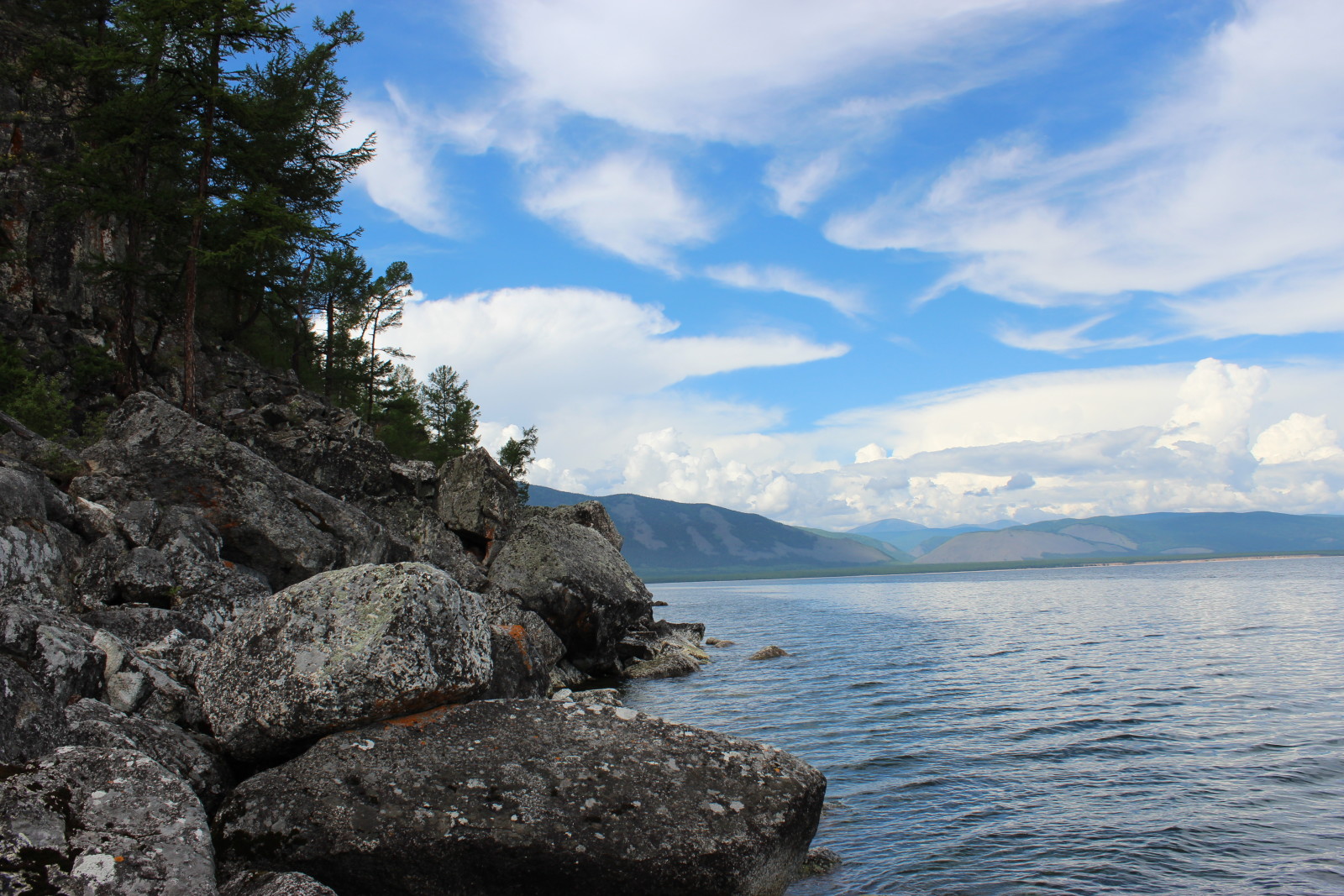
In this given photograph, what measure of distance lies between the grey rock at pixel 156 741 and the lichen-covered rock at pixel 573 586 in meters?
22.1

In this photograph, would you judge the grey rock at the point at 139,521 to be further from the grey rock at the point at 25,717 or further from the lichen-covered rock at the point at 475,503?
the lichen-covered rock at the point at 475,503

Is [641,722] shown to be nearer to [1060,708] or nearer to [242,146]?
[1060,708]

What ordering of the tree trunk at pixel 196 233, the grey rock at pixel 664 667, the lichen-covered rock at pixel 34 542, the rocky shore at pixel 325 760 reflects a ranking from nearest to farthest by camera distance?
the rocky shore at pixel 325 760
the lichen-covered rock at pixel 34 542
the tree trunk at pixel 196 233
the grey rock at pixel 664 667

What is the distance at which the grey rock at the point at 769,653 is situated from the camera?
1794 inches

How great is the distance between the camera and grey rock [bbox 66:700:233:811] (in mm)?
8523

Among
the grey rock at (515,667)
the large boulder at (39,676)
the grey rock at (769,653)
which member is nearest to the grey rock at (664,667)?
the grey rock at (769,653)

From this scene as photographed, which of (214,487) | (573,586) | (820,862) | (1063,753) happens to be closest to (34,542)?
(214,487)

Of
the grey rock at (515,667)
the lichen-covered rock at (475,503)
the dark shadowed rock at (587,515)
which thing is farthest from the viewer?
the dark shadowed rock at (587,515)

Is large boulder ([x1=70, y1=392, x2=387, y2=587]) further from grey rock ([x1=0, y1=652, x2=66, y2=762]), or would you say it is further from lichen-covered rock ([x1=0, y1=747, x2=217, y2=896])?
lichen-covered rock ([x1=0, y1=747, x2=217, y2=896])

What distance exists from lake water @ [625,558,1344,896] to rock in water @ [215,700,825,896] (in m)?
3.50

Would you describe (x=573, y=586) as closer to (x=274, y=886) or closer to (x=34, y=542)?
(x=34, y=542)

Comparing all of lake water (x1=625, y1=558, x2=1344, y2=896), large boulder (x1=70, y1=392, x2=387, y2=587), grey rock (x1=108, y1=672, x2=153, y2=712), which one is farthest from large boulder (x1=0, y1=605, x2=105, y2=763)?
lake water (x1=625, y1=558, x2=1344, y2=896)

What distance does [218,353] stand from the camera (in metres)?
41.1

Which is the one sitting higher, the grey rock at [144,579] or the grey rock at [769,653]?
the grey rock at [144,579]
